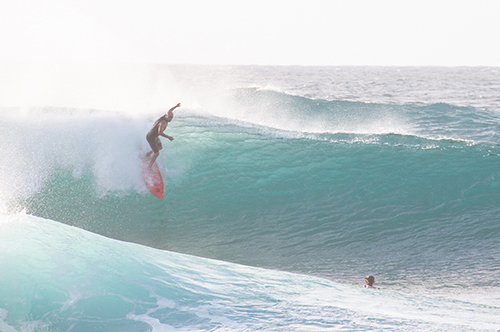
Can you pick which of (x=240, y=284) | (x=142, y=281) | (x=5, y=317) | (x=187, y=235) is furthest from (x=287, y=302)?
(x=187, y=235)

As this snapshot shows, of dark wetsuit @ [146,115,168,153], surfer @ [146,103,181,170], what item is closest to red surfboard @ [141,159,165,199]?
surfer @ [146,103,181,170]

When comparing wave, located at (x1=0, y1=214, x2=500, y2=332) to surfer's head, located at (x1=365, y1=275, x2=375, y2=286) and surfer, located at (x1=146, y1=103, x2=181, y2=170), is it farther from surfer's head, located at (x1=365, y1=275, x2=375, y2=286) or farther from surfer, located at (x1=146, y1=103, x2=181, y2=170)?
surfer, located at (x1=146, y1=103, x2=181, y2=170)

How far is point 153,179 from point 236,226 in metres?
2.50

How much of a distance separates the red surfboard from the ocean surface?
15cm

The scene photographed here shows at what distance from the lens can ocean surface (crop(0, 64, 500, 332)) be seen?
13.9ft

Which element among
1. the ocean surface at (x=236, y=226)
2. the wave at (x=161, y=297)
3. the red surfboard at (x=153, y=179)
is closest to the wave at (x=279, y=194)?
the ocean surface at (x=236, y=226)

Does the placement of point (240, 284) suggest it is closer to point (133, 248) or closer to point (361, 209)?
point (133, 248)

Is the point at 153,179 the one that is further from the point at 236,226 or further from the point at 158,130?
the point at 236,226

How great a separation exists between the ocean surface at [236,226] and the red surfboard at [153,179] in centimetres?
15

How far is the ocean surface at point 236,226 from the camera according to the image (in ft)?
13.9

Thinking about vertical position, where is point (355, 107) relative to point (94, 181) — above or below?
above

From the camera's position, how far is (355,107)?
18.8 m

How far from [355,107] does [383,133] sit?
21.8 ft

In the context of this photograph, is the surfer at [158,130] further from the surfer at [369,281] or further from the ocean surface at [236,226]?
the surfer at [369,281]
